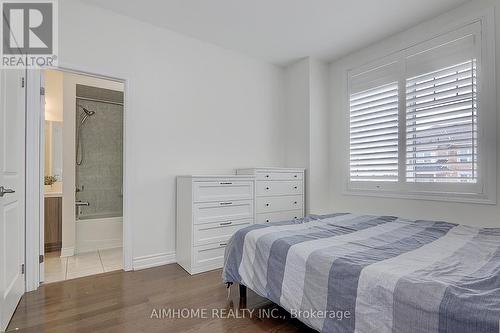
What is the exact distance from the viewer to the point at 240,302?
2076 millimetres

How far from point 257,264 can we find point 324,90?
2.95 m

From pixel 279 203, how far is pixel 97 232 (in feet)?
8.54

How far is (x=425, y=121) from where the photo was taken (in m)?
2.82

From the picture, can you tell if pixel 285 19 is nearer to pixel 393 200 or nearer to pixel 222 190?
pixel 222 190

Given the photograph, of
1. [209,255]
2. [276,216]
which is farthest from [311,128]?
[209,255]

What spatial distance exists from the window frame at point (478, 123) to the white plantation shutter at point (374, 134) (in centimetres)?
8

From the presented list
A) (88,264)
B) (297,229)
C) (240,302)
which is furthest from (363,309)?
(88,264)

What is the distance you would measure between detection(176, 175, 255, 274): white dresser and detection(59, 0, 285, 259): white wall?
27 centimetres

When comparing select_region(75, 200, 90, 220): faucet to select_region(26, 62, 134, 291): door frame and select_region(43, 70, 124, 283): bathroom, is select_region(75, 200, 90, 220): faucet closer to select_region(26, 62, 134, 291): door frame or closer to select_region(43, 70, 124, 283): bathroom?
select_region(43, 70, 124, 283): bathroom

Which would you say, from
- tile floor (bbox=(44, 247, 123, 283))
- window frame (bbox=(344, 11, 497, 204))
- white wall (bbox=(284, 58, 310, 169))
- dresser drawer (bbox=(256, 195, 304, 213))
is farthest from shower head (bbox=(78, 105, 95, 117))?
window frame (bbox=(344, 11, 497, 204))

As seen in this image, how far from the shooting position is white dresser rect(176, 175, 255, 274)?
276 cm

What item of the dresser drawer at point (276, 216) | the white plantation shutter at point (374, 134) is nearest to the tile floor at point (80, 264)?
the dresser drawer at point (276, 216)

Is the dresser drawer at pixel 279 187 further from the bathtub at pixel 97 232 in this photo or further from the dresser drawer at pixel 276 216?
the bathtub at pixel 97 232

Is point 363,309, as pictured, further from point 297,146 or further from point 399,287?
point 297,146
